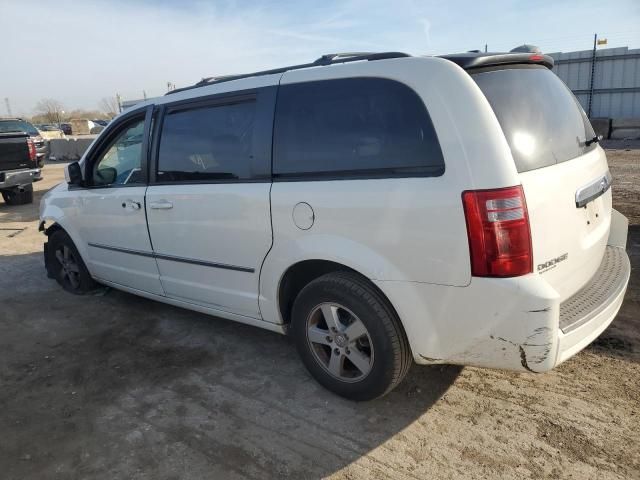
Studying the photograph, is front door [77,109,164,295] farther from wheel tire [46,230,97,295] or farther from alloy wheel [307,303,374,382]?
alloy wheel [307,303,374,382]

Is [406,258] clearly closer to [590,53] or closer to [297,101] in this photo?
[297,101]

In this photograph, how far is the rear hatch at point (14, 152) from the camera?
9953mm

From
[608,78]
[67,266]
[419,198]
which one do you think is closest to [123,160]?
[67,266]

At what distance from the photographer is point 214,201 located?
129 inches

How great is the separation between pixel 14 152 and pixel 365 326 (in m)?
10.1

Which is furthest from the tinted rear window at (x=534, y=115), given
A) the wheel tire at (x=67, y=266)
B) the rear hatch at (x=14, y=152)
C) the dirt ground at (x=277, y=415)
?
the rear hatch at (x=14, y=152)

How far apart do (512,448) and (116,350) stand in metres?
2.85

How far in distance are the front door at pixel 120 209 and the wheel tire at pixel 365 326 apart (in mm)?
1586

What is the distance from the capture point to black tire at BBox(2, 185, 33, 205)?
11148 millimetres

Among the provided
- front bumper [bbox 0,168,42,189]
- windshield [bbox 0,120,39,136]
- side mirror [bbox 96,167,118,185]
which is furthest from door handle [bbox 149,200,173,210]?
windshield [bbox 0,120,39,136]

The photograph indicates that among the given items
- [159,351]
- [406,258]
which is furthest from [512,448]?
[159,351]

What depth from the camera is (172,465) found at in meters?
2.50

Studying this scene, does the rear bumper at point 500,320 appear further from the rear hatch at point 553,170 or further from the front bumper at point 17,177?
the front bumper at point 17,177

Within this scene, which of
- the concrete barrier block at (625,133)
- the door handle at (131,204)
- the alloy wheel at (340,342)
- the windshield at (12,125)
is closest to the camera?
the alloy wheel at (340,342)
